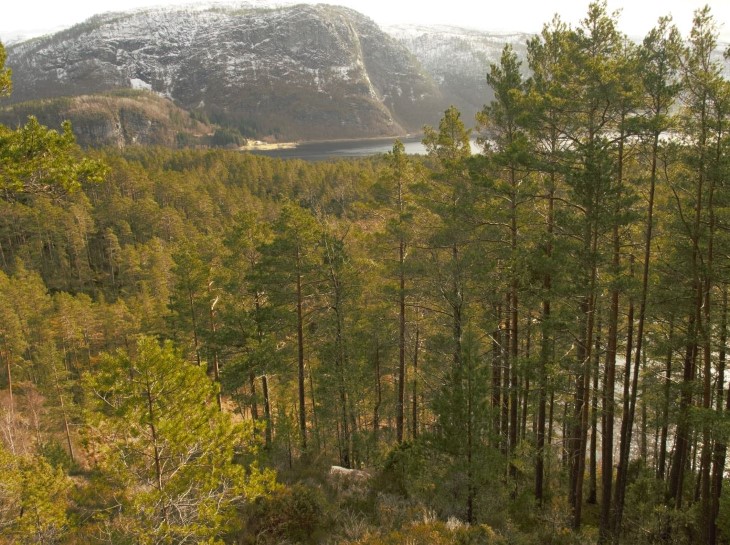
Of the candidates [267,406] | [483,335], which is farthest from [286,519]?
[267,406]

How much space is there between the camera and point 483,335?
14.3 m

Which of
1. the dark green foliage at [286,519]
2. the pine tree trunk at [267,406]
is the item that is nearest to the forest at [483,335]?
the dark green foliage at [286,519]

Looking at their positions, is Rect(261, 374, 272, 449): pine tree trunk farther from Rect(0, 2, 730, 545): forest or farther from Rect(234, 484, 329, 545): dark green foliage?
Rect(234, 484, 329, 545): dark green foliage

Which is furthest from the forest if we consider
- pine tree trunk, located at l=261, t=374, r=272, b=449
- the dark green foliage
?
pine tree trunk, located at l=261, t=374, r=272, b=449

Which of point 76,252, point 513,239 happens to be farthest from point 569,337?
point 76,252

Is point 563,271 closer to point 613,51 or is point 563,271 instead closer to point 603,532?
point 613,51

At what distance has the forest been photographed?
880cm

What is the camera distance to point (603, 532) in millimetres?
11633

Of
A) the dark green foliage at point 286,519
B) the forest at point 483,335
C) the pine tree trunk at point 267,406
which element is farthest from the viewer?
the pine tree trunk at point 267,406

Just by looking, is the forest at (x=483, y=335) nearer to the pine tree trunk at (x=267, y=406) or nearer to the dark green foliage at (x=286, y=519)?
the dark green foliage at (x=286, y=519)

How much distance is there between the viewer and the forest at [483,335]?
8.80 m

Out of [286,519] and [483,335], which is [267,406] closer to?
[286,519]

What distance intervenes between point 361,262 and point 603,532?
35.3ft

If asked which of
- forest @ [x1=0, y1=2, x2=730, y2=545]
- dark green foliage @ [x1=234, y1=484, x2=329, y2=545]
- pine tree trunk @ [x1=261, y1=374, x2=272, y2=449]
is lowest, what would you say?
pine tree trunk @ [x1=261, y1=374, x2=272, y2=449]
